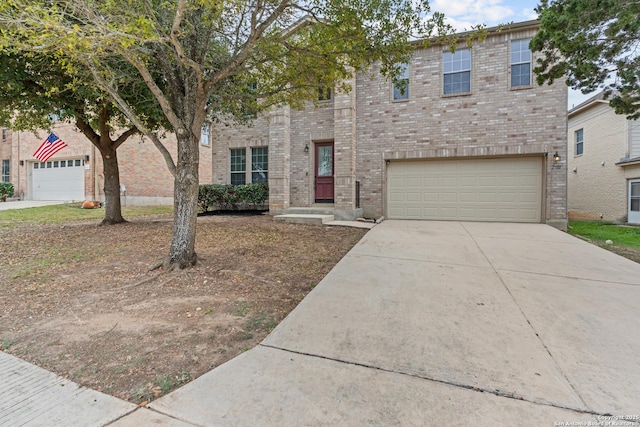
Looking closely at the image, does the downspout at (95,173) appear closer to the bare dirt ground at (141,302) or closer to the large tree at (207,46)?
the bare dirt ground at (141,302)

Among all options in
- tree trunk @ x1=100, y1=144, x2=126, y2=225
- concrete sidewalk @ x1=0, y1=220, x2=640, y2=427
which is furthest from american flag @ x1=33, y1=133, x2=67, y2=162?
concrete sidewalk @ x1=0, y1=220, x2=640, y2=427

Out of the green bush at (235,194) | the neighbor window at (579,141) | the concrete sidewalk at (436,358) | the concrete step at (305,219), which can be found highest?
the neighbor window at (579,141)

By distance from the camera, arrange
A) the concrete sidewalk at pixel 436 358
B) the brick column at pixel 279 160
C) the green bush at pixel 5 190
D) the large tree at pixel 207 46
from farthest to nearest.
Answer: the green bush at pixel 5 190 → the brick column at pixel 279 160 → the large tree at pixel 207 46 → the concrete sidewalk at pixel 436 358

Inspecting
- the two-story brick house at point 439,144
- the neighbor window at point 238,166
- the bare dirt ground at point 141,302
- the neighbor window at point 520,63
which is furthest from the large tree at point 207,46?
the neighbor window at point 238,166

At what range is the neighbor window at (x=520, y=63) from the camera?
912cm

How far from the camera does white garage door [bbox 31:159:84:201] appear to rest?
651 inches

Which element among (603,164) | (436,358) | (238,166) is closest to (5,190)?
(238,166)

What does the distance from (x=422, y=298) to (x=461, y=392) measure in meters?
1.60

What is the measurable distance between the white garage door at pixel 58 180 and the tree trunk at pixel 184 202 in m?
15.9

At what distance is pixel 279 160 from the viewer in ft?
34.8

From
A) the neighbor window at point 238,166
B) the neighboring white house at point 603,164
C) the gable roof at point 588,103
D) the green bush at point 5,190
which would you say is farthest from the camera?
the green bush at point 5,190

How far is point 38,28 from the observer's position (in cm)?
317

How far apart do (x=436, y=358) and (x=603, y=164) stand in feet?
55.2

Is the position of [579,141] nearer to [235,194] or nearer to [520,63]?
[520,63]
